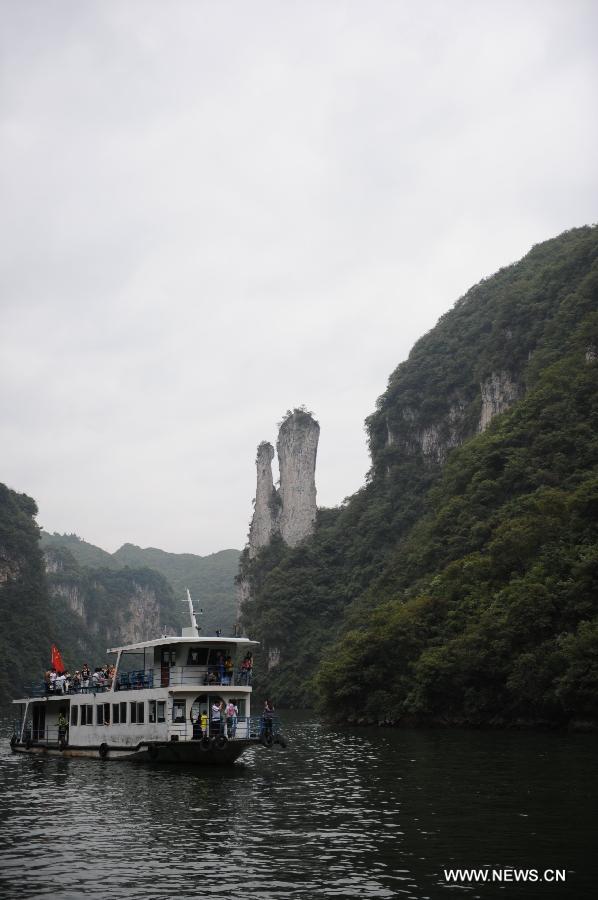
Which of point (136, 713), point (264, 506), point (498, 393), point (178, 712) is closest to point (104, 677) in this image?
point (136, 713)

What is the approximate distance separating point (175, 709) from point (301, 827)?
13963 millimetres

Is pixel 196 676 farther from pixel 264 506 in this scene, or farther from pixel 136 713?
pixel 264 506

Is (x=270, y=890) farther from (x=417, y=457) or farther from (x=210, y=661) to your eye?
(x=417, y=457)

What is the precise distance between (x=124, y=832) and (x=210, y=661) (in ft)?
48.7

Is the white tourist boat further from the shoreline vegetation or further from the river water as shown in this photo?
the shoreline vegetation

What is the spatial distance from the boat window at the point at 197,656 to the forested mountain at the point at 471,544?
19859 mm

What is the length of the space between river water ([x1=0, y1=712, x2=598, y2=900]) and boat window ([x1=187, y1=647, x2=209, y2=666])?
4.00 metres

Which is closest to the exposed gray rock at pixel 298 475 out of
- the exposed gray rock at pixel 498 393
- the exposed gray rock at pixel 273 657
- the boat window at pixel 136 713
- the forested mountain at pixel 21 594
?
the exposed gray rock at pixel 273 657

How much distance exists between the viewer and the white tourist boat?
33906mm

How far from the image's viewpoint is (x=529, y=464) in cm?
7969

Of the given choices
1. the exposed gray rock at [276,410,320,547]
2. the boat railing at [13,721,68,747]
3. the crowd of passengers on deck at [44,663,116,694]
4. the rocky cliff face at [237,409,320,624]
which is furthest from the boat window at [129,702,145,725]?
the exposed gray rock at [276,410,320,547]

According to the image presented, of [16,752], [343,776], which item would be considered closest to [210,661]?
[343,776]

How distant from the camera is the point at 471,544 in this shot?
252ft

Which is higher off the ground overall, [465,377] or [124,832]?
[465,377]
